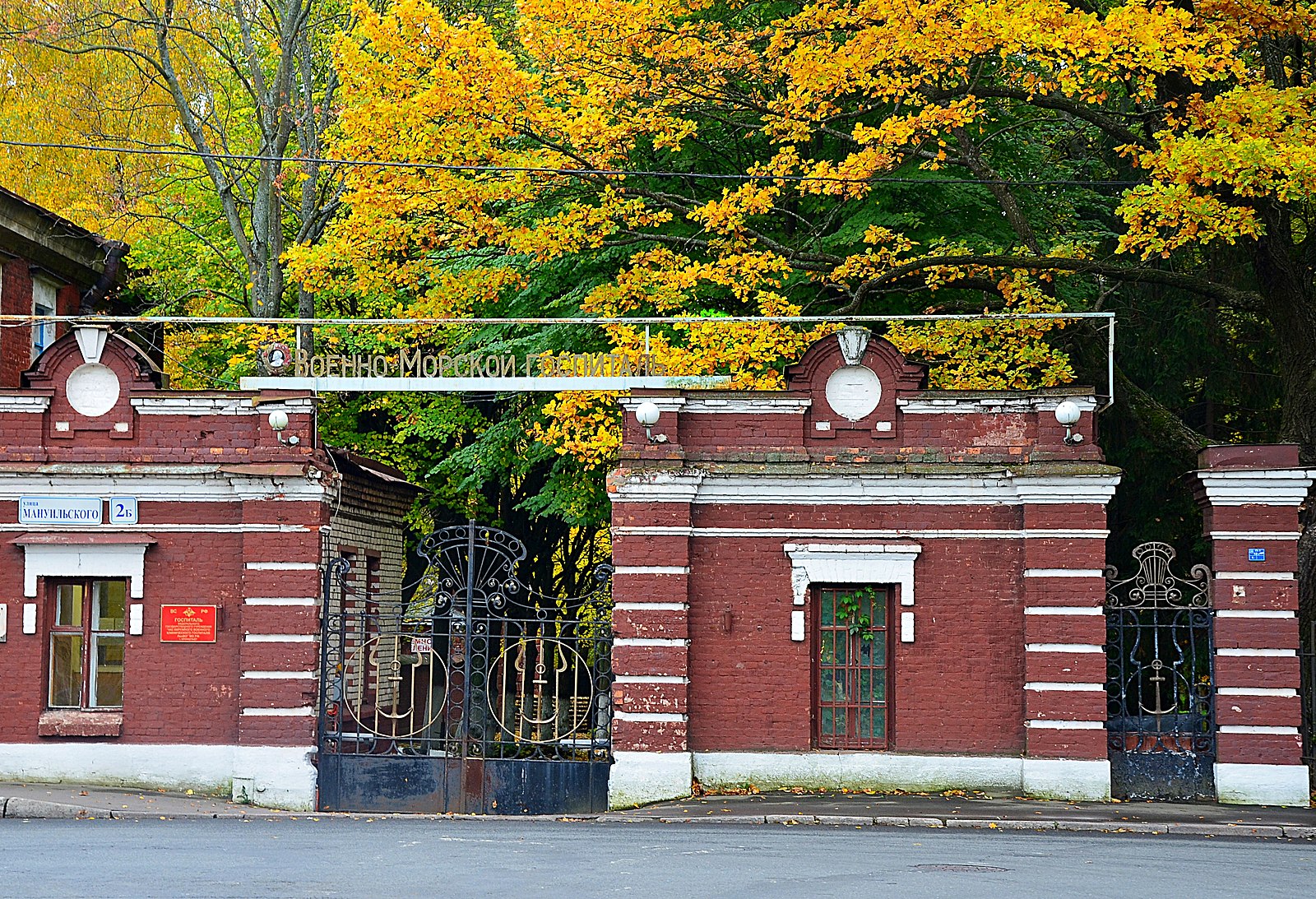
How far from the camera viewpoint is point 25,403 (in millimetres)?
17859

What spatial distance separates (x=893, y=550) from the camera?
1738 centimetres

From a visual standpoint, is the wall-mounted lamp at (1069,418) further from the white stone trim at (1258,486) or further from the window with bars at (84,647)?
the window with bars at (84,647)

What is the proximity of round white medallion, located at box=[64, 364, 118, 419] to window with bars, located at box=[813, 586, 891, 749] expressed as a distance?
27.3ft

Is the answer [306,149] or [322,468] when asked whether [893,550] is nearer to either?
[322,468]

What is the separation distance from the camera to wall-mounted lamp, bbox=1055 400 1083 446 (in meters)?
16.9

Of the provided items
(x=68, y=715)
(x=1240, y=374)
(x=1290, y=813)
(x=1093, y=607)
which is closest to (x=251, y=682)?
(x=68, y=715)

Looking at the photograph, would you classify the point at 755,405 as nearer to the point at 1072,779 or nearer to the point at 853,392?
the point at 853,392

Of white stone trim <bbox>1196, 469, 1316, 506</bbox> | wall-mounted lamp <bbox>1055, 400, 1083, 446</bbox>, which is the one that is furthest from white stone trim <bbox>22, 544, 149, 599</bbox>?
white stone trim <bbox>1196, 469, 1316, 506</bbox>

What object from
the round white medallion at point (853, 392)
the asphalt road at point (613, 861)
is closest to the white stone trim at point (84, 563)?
the asphalt road at point (613, 861)

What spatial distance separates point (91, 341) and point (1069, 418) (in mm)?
10897

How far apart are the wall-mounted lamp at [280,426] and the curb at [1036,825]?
5798 millimetres

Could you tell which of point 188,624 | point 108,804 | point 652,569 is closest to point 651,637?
point 652,569

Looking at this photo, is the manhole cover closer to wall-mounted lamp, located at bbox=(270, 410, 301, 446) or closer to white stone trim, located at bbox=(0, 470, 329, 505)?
white stone trim, located at bbox=(0, 470, 329, 505)

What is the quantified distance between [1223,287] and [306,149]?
50.8ft
